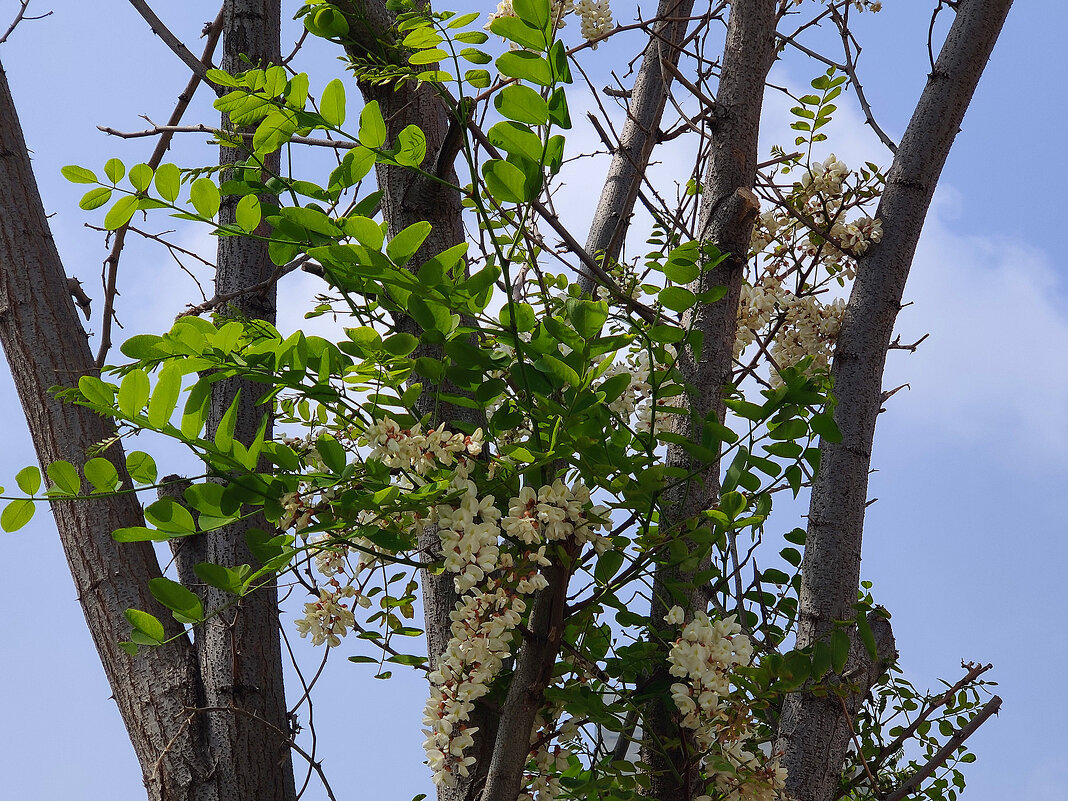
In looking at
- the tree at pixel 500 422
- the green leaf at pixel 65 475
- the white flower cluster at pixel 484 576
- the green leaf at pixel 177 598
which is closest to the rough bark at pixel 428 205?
the tree at pixel 500 422

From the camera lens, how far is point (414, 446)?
2.84 feet

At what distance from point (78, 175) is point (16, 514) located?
1.11 feet

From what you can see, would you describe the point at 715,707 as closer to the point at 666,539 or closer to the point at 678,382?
the point at 666,539

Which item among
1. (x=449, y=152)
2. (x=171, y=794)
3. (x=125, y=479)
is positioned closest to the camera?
(x=449, y=152)

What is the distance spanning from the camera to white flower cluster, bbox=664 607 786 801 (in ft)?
3.16

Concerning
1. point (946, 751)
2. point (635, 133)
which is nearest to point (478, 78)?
point (635, 133)

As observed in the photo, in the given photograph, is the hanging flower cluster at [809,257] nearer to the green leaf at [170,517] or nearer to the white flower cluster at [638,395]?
the white flower cluster at [638,395]

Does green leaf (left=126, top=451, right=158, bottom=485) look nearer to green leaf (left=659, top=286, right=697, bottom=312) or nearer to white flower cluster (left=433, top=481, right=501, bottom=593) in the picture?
white flower cluster (left=433, top=481, right=501, bottom=593)

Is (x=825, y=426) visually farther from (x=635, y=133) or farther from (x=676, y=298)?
(x=635, y=133)

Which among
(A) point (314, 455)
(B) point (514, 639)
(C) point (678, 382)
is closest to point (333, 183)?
(A) point (314, 455)

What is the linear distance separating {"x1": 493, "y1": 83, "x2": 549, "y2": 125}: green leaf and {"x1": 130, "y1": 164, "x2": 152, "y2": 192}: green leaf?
37 cm

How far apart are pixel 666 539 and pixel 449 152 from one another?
1.75ft

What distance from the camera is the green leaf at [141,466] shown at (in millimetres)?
887

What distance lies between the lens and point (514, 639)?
1.04 m
